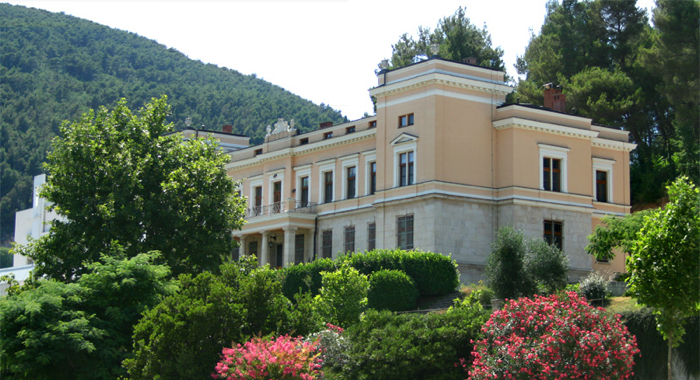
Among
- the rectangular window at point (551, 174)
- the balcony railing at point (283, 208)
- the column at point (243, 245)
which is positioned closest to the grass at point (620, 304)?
the rectangular window at point (551, 174)

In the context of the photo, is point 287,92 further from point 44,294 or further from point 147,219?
point 44,294

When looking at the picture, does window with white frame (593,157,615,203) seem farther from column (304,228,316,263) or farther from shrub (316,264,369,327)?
shrub (316,264,369,327)

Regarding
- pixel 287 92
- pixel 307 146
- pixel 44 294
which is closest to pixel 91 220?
pixel 44 294

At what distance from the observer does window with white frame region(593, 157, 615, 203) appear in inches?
2071

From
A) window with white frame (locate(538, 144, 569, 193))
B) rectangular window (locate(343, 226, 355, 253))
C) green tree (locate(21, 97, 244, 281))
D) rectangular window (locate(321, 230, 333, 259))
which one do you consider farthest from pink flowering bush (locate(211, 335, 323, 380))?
rectangular window (locate(321, 230, 333, 259))

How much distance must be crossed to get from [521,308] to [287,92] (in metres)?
139

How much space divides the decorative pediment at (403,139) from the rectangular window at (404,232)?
4192mm

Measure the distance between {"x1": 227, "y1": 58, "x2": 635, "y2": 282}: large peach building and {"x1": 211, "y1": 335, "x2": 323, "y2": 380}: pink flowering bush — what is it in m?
23.9

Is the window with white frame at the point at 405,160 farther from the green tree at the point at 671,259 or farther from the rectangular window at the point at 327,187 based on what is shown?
the green tree at the point at 671,259

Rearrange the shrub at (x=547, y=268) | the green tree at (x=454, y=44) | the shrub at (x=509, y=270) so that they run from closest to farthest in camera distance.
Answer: the shrub at (x=509, y=270) → the shrub at (x=547, y=268) → the green tree at (x=454, y=44)

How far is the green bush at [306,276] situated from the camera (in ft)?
138

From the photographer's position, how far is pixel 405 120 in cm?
4894

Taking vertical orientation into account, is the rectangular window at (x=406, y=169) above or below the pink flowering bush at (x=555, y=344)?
above

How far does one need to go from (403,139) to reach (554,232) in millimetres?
9687
